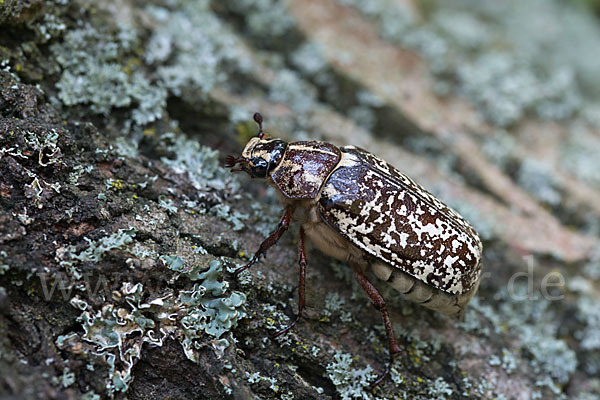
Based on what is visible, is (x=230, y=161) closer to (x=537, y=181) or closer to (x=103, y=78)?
(x=103, y=78)

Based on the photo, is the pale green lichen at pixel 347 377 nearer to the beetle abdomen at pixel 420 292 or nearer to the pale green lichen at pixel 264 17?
the beetle abdomen at pixel 420 292

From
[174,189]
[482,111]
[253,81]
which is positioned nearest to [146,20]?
[253,81]

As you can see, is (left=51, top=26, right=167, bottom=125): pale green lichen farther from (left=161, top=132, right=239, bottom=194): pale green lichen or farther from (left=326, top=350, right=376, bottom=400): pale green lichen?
(left=326, top=350, right=376, bottom=400): pale green lichen

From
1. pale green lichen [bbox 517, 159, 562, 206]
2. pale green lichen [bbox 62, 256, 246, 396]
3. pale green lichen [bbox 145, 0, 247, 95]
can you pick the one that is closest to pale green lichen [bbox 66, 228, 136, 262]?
pale green lichen [bbox 62, 256, 246, 396]

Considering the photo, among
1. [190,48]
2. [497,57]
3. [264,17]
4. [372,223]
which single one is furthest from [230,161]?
[497,57]

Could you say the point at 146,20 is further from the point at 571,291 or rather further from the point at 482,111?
the point at 571,291

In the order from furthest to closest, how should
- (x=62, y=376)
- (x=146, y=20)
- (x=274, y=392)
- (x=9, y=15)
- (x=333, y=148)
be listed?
(x=146, y=20) → (x=333, y=148) → (x=9, y=15) → (x=274, y=392) → (x=62, y=376)

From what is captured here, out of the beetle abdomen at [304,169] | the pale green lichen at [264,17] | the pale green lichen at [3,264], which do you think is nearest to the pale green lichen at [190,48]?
the pale green lichen at [264,17]
